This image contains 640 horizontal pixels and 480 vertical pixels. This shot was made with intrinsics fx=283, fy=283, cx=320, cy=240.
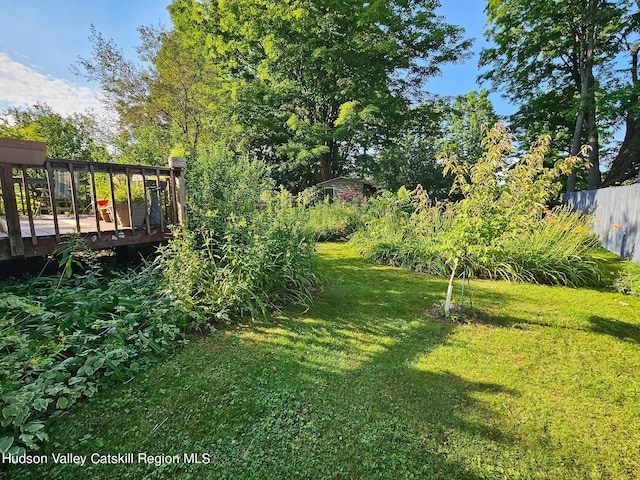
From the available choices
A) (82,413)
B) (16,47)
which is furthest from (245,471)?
(16,47)

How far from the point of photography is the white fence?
5.69 m

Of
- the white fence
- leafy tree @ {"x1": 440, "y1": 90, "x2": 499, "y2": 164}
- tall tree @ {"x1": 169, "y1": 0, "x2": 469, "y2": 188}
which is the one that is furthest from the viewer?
leafy tree @ {"x1": 440, "y1": 90, "x2": 499, "y2": 164}

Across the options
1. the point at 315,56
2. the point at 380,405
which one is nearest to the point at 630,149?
the point at 315,56

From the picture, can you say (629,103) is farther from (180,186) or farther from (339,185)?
(180,186)

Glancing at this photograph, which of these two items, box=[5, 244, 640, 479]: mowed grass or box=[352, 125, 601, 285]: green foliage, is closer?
box=[5, 244, 640, 479]: mowed grass

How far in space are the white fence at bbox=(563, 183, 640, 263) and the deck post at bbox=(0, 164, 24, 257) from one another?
335 inches

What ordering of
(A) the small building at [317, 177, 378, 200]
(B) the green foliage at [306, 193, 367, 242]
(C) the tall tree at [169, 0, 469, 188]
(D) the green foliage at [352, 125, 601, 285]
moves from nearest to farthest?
(D) the green foliage at [352, 125, 601, 285] < (B) the green foliage at [306, 193, 367, 242] < (C) the tall tree at [169, 0, 469, 188] < (A) the small building at [317, 177, 378, 200]

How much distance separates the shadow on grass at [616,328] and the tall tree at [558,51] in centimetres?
1229

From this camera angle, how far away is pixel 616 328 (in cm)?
305

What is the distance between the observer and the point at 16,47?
8078 millimetres

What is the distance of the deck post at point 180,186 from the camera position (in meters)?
4.08

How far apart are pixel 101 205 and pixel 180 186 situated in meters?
1.77

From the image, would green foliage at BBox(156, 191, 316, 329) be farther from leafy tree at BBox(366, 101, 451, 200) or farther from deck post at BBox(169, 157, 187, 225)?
leafy tree at BBox(366, 101, 451, 200)

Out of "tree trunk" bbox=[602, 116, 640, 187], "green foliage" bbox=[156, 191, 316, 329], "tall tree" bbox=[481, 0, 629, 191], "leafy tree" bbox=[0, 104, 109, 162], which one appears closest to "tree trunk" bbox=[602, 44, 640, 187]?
"tree trunk" bbox=[602, 116, 640, 187]
